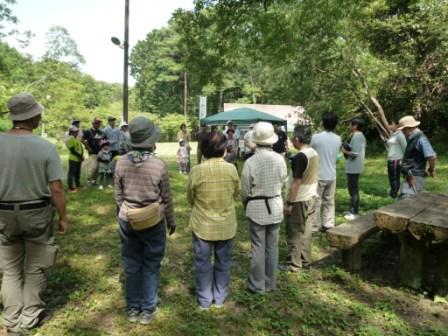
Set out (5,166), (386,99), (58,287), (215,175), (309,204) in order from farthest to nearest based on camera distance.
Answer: (386,99), (309,204), (58,287), (215,175), (5,166)

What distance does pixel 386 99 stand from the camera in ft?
48.6

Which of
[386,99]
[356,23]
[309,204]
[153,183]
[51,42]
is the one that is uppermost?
[51,42]

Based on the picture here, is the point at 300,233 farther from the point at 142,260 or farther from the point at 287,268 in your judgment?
the point at 142,260

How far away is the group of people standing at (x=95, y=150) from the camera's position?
311 inches

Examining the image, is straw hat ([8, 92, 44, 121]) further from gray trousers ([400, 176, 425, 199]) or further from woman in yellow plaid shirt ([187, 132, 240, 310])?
gray trousers ([400, 176, 425, 199])

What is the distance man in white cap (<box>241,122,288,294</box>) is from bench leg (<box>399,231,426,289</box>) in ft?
4.20

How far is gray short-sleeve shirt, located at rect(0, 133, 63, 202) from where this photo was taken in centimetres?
261

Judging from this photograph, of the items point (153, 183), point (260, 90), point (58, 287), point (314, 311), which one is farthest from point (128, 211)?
point (260, 90)

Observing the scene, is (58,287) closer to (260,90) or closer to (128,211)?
(128,211)

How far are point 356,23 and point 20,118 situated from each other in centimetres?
1107

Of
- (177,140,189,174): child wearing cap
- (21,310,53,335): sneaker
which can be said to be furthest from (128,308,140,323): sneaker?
(177,140,189,174): child wearing cap

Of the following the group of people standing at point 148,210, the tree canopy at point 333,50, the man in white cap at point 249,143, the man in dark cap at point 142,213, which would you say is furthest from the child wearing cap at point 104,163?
the man in dark cap at point 142,213

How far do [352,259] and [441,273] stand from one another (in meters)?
0.88

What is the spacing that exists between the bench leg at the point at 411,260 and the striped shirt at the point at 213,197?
1765 mm
